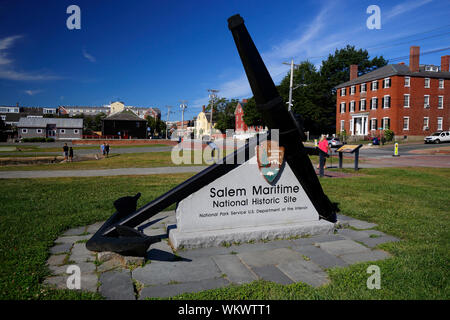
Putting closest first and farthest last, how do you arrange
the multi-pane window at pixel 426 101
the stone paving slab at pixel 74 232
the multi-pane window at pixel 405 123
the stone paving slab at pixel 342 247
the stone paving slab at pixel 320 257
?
the stone paving slab at pixel 320 257, the stone paving slab at pixel 342 247, the stone paving slab at pixel 74 232, the multi-pane window at pixel 405 123, the multi-pane window at pixel 426 101

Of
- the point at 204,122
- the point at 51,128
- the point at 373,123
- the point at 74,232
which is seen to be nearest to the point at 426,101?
the point at 373,123

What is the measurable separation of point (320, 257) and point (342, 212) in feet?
9.05

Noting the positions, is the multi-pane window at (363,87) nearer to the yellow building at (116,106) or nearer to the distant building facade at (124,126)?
the distant building facade at (124,126)

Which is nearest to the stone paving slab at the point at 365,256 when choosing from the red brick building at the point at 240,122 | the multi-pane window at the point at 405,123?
the multi-pane window at the point at 405,123

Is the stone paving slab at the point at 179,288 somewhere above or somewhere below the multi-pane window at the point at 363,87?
below

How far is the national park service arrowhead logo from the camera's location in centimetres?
486

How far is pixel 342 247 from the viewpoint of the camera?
455 centimetres

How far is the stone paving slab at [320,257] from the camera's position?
12.9ft

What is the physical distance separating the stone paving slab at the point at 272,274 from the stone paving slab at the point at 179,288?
0.46 meters

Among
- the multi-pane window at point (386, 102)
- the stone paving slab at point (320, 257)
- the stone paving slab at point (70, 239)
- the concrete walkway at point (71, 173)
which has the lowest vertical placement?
the stone paving slab at point (320, 257)

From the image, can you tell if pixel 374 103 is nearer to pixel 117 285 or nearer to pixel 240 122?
pixel 240 122
